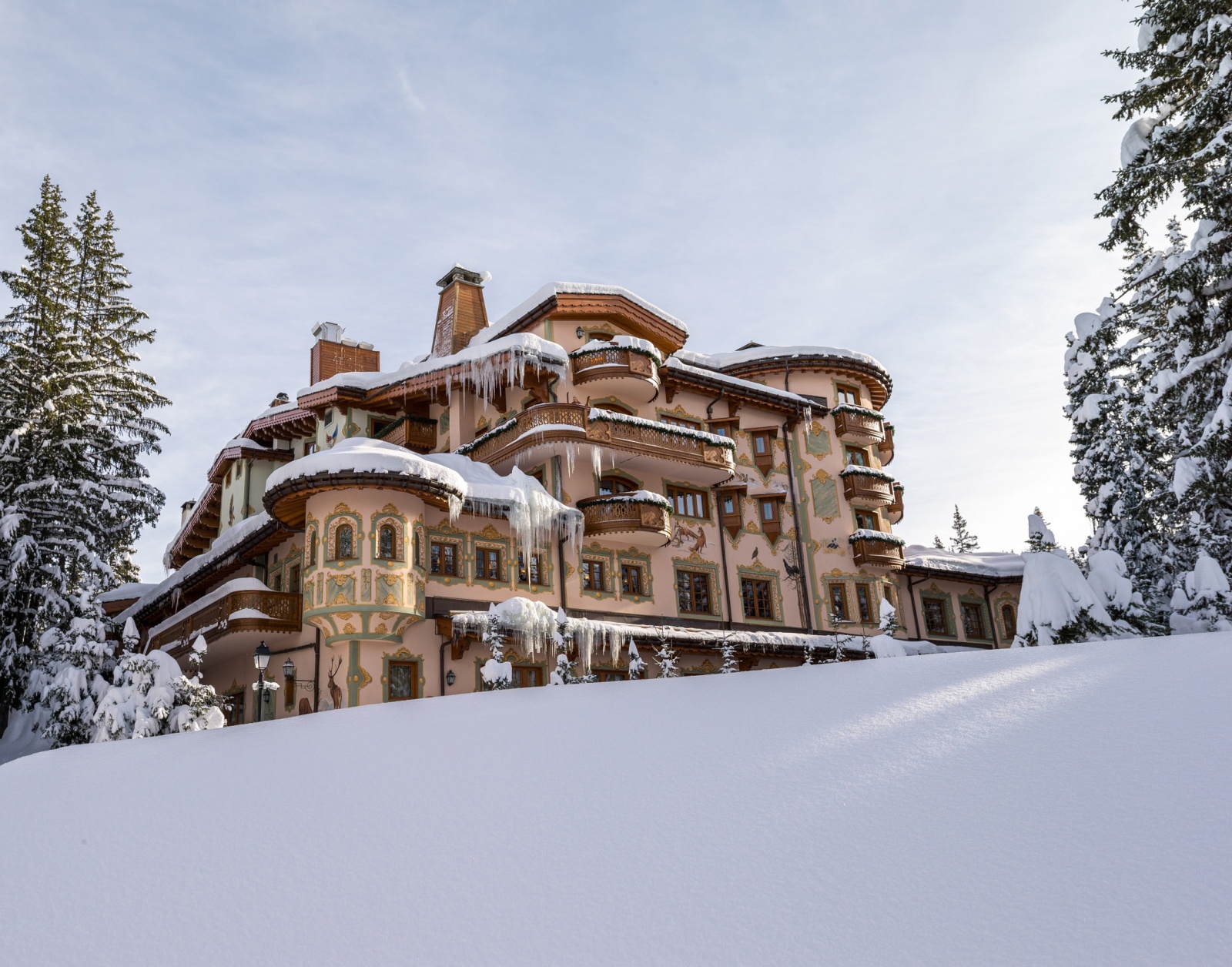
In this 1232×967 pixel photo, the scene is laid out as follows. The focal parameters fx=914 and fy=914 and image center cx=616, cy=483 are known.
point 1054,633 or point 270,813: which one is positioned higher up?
point 1054,633

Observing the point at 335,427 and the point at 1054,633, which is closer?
the point at 1054,633

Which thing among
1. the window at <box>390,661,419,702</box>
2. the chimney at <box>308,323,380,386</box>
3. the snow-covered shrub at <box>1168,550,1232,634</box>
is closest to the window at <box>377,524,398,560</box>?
the window at <box>390,661,419,702</box>

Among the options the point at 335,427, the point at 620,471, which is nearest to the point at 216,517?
the point at 335,427

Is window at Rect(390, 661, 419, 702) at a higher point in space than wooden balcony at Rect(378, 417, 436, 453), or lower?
lower

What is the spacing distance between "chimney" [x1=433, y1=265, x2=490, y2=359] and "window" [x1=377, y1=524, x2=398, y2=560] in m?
11.2

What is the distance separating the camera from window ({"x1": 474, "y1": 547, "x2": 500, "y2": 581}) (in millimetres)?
25156

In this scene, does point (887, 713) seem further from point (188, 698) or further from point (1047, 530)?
point (188, 698)

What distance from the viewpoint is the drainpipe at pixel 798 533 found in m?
31.9

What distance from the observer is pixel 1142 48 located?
19750mm

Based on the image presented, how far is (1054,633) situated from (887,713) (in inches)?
316

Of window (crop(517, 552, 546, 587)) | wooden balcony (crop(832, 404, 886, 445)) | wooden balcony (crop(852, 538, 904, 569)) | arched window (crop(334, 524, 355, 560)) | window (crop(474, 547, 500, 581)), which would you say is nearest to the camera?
arched window (crop(334, 524, 355, 560))

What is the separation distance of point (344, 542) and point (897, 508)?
25.4 meters

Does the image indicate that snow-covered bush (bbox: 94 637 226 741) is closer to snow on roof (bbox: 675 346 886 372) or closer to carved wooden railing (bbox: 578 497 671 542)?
carved wooden railing (bbox: 578 497 671 542)

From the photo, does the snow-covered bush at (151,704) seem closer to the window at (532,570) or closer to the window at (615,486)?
the window at (532,570)
